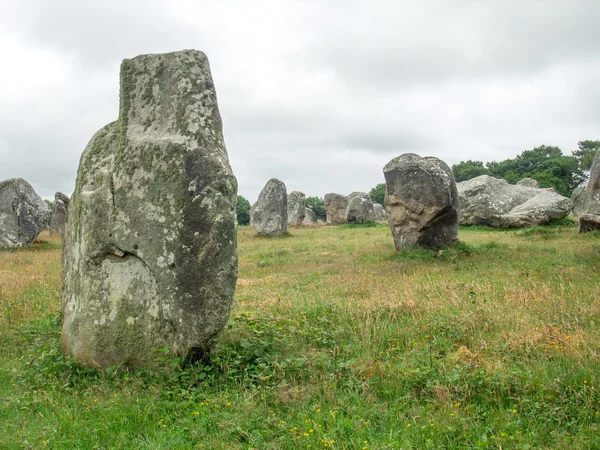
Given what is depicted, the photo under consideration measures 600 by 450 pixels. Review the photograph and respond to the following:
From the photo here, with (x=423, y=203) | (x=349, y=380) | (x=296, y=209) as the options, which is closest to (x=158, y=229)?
(x=349, y=380)

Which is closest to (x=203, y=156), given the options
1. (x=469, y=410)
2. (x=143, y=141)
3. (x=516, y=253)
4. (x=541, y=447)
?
(x=143, y=141)

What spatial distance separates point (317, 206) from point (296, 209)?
1491 inches

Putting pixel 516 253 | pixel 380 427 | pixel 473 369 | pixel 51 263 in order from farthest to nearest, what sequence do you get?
pixel 51 263 → pixel 516 253 → pixel 473 369 → pixel 380 427

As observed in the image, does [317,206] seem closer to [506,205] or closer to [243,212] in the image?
[243,212]

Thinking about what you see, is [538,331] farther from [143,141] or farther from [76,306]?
[76,306]

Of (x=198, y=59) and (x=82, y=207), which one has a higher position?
(x=198, y=59)

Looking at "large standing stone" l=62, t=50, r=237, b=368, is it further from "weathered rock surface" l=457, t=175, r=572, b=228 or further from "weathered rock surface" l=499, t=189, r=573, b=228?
"weathered rock surface" l=457, t=175, r=572, b=228

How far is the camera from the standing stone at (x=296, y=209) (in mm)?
43281

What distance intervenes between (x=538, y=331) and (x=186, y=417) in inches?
167

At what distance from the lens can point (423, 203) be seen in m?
16.0

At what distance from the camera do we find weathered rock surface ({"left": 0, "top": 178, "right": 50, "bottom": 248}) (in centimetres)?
2264

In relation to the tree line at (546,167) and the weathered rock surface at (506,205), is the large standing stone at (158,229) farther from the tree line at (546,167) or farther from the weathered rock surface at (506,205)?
the tree line at (546,167)

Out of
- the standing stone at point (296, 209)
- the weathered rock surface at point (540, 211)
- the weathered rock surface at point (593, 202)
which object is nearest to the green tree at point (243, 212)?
the standing stone at point (296, 209)

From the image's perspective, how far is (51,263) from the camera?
17.1 m
